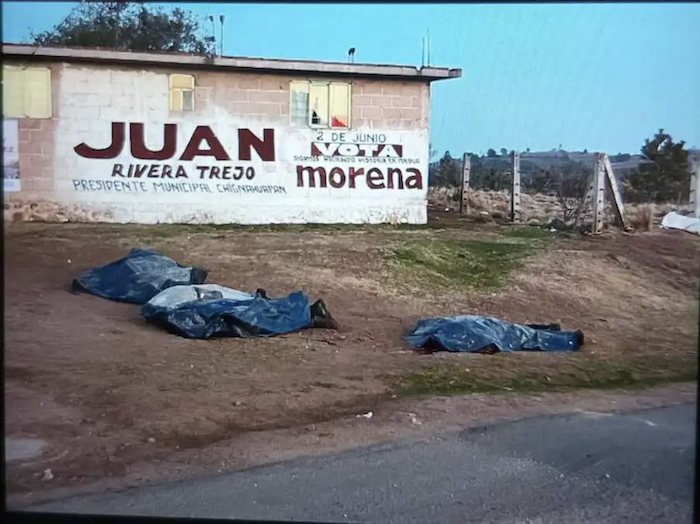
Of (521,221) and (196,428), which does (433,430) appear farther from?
(521,221)

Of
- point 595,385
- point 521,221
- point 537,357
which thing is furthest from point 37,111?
point 595,385

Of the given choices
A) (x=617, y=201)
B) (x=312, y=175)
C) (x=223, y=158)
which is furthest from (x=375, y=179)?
(x=617, y=201)

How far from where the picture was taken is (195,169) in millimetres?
13398

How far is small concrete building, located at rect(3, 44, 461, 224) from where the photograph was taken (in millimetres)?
12078

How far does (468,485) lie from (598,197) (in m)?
6.19

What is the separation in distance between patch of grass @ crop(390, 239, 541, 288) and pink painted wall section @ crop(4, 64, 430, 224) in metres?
3.05

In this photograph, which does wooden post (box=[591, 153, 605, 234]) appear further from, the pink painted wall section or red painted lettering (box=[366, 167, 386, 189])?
red painted lettering (box=[366, 167, 386, 189])

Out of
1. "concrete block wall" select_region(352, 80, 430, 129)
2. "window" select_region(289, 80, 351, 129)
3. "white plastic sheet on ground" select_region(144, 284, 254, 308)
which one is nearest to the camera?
"white plastic sheet on ground" select_region(144, 284, 254, 308)

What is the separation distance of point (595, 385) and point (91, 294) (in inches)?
197

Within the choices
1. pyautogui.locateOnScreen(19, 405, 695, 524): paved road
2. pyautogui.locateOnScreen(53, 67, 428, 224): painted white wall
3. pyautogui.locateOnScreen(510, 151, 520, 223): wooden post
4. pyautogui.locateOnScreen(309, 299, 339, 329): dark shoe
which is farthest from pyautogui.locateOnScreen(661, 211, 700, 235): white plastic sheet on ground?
pyautogui.locateOnScreen(53, 67, 428, 224): painted white wall

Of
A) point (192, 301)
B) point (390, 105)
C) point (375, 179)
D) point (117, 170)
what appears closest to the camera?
point (192, 301)

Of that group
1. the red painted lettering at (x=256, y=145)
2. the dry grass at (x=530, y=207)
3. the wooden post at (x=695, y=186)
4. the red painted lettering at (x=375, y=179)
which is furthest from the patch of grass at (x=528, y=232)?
the wooden post at (x=695, y=186)

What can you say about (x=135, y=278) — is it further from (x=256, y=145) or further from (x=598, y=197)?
(x=256, y=145)

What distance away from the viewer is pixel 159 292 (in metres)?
8.48
